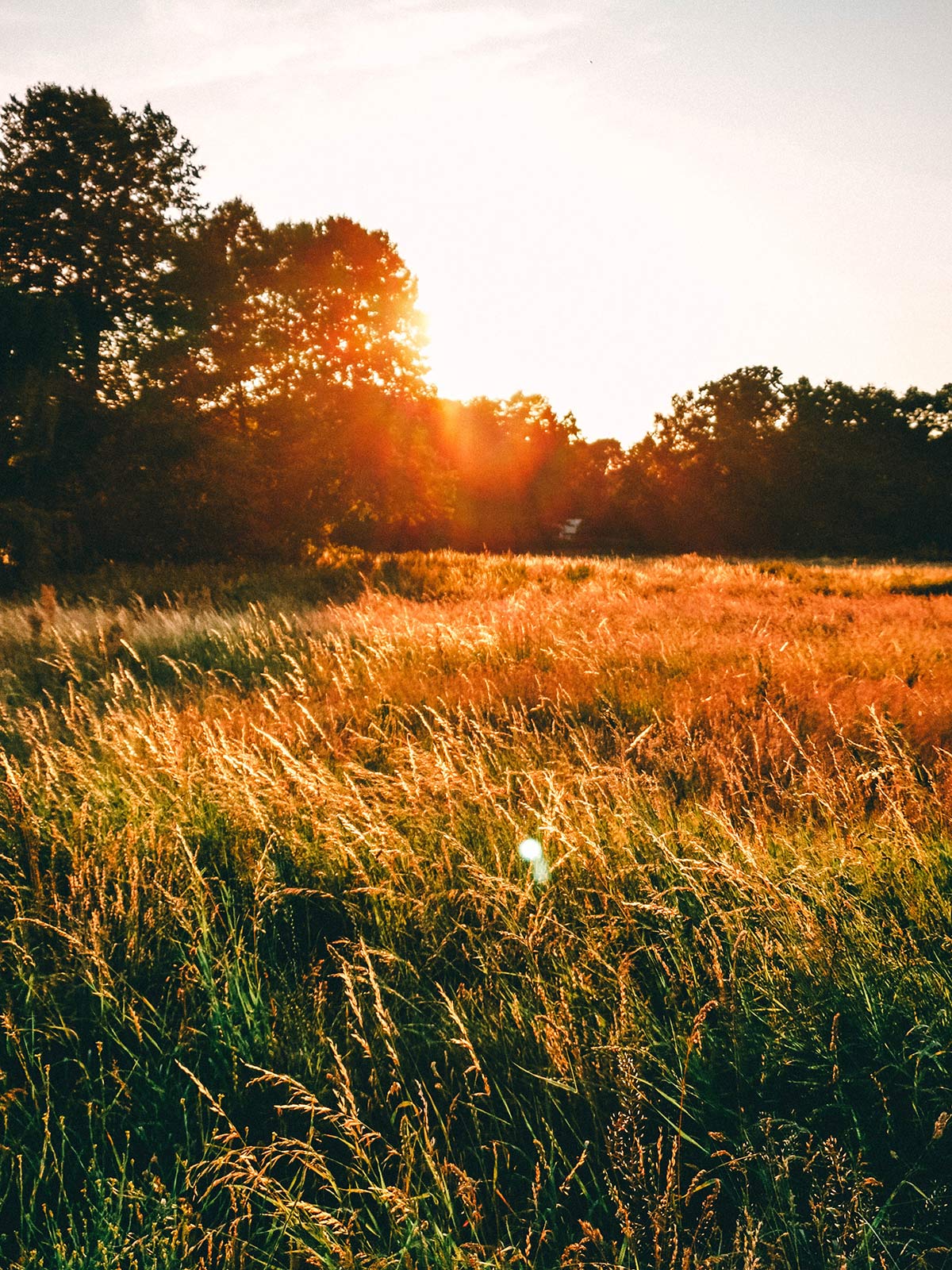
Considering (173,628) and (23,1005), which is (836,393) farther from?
(23,1005)

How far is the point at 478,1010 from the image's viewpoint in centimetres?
180

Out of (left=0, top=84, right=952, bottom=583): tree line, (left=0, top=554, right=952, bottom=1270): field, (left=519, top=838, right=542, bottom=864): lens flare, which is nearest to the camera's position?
(left=0, top=554, right=952, bottom=1270): field

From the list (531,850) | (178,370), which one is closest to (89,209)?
(178,370)

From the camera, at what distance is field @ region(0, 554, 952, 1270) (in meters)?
1.32

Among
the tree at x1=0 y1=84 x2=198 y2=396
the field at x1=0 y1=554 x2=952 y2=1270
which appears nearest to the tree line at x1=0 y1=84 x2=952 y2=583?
the tree at x1=0 y1=84 x2=198 y2=396

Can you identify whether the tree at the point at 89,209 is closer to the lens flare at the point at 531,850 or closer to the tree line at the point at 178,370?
the tree line at the point at 178,370

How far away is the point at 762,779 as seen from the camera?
9.87ft

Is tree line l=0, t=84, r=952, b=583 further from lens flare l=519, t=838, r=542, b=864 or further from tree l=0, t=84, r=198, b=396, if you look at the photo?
lens flare l=519, t=838, r=542, b=864

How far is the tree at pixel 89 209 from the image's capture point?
16.3 m

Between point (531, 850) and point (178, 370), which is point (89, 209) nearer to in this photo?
point (178, 370)

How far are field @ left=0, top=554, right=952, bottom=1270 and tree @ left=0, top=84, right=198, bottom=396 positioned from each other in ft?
61.3

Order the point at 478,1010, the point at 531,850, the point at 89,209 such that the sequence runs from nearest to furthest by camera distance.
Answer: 1. the point at 478,1010
2. the point at 531,850
3. the point at 89,209

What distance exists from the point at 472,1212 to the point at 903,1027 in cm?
118

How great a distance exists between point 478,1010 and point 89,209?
22.0 meters
